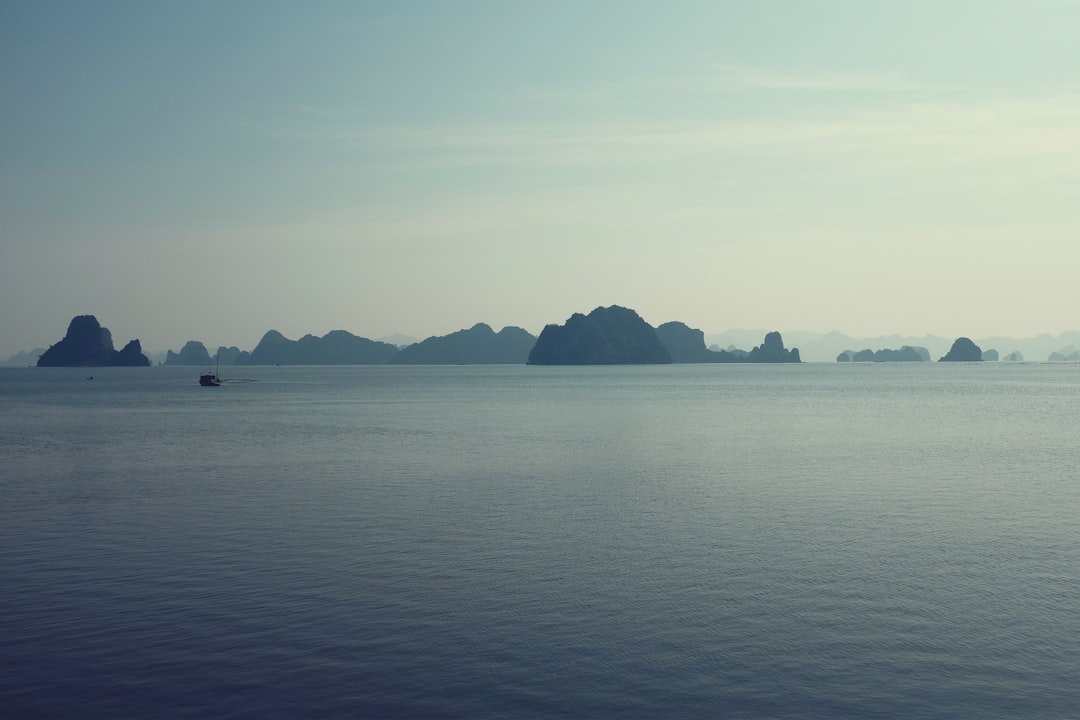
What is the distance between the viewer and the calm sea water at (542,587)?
20.9 metres

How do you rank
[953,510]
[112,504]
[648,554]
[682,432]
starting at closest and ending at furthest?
1. [648,554]
2. [953,510]
3. [112,504]
4. [682,432]

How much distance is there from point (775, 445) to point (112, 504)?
61384 mm

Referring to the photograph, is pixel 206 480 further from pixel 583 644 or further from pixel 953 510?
pixel 953 510

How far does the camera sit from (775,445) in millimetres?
81562

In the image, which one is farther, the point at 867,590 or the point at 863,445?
the point at 863,445

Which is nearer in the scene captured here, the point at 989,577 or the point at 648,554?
the point at 989,577

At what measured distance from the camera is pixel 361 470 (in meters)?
63.8

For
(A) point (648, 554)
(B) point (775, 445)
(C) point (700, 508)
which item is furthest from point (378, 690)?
(B) point (775, 445)

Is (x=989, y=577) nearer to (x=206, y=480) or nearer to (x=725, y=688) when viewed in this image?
(x=725, y=688)

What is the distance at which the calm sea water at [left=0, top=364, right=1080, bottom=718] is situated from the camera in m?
20.9

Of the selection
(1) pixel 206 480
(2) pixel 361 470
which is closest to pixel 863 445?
(2) pixel 361 470

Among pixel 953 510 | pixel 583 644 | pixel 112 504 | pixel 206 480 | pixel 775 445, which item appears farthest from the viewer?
pixel 775 445

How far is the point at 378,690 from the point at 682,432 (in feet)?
260

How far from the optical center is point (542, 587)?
30484mm
